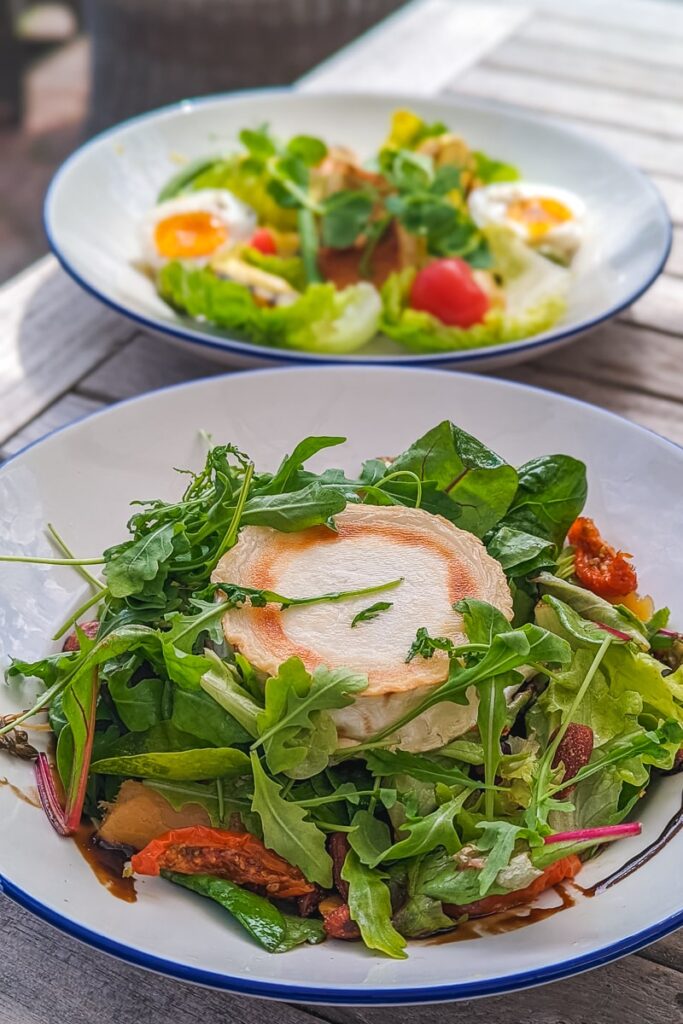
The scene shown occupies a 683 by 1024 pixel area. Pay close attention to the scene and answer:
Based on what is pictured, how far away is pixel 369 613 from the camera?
164 cm

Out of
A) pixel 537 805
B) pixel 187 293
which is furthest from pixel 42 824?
pixel 187 293

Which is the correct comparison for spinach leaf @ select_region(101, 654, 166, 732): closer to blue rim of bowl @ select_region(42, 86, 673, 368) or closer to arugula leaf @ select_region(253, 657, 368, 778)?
arugula leaf @ select_region(253, 657, 368, 778)

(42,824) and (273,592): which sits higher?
(273,592)

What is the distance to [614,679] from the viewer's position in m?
1.65

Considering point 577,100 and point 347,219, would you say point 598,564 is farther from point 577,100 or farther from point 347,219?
point 577,100

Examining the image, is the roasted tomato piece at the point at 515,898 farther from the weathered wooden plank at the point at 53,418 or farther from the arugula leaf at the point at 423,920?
the weathered wooden plank at the point at 53,418

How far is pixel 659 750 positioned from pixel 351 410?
97cm

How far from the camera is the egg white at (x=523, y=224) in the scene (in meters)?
3.19

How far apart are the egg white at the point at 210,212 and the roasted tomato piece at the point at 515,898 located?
6.98ft

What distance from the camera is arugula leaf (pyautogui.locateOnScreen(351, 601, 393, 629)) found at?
1.63m

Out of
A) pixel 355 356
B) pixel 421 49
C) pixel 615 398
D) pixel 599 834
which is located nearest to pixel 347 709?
pixel 599 834

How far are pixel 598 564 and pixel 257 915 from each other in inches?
32.2

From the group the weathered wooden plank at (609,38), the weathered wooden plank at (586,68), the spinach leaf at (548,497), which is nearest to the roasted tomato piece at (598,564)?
the spinach leaf at (548,497)

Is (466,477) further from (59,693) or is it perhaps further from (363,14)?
(363,14)
